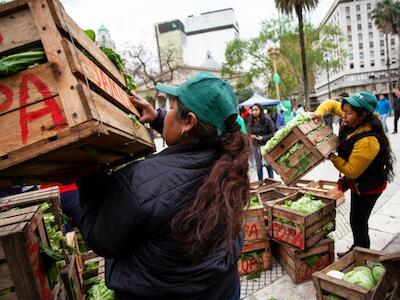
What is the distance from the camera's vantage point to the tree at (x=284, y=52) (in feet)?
123

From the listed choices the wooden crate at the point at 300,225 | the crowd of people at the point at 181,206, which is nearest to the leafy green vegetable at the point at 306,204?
the wooden crate at the point at 300,225

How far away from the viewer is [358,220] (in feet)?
11.7

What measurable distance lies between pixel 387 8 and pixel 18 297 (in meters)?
55.8

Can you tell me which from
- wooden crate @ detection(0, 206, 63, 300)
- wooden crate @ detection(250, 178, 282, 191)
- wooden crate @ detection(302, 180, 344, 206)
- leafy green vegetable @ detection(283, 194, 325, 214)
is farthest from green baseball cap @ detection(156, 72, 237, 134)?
wooden crate @ detection(302, 180, 344, 206)

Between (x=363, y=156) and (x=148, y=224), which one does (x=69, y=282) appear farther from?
(x=363, y=156)

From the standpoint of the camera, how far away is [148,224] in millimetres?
1318

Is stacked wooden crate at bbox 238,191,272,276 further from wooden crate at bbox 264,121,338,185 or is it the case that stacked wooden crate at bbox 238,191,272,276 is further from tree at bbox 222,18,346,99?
tree at bbox 222,18,346,99

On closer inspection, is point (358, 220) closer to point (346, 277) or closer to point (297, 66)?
point (346, 277)

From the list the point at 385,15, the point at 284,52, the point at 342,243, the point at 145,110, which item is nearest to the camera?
the point at 145,110

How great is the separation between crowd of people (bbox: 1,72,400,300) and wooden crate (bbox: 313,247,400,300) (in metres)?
1.47

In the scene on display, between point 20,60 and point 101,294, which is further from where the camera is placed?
point 101,294

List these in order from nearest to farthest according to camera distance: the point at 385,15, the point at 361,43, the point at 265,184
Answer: the point at 265,184
the point at 385,15
the point at 361,43

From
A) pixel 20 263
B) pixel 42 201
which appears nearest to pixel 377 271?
pixel 20 263

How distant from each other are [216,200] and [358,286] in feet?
6.44
